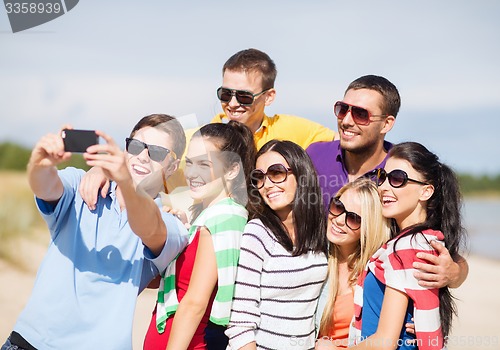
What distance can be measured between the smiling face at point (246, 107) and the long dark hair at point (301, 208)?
144 cm

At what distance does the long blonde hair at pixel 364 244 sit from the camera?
11.6ft

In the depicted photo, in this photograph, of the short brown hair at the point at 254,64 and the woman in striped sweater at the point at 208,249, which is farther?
the short brown hair at the point at 254,64

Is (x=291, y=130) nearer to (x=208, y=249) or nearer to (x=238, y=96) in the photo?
(x=238, y=96)

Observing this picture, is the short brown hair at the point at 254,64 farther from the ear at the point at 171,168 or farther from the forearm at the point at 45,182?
the forearm at the point at 45,182

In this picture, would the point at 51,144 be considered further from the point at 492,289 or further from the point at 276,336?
the point at 492,289

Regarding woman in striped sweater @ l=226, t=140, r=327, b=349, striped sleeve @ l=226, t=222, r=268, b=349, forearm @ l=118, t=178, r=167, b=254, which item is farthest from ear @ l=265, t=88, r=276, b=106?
forearm @ l=118, t=178, r=167, b=254

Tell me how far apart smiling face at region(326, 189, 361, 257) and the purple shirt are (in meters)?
0.39

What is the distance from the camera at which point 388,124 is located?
460 centimetres

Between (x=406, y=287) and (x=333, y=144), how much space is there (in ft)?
5.57

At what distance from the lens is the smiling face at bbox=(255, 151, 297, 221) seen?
3.51 metres

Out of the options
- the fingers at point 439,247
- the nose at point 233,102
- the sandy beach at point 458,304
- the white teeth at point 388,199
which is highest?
the nose at point 233,102

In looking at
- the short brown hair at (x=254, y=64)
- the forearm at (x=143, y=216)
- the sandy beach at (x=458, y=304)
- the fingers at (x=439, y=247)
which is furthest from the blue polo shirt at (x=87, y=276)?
the sandy beach at (x=458, y=304)

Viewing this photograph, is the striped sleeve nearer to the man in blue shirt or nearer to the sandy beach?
the man in blue shirt

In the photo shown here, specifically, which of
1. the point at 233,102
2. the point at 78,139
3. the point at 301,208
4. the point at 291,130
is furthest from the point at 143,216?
the point at 291,130
